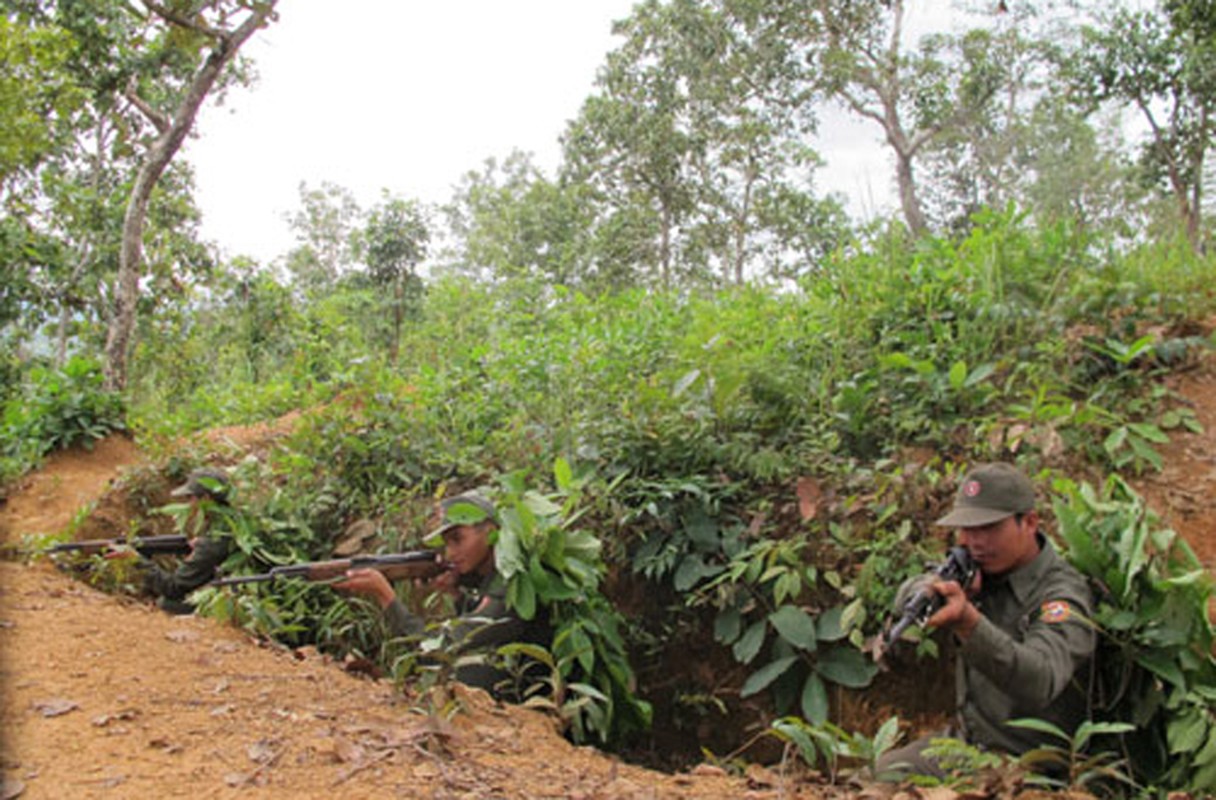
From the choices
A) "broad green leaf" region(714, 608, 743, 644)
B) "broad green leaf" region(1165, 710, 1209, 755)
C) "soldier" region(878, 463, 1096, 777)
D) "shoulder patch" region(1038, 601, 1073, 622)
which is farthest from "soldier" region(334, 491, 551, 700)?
Result: "broad green leaf" region(1165, 710, 1209, 755)

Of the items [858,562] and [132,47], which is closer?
[858,562]

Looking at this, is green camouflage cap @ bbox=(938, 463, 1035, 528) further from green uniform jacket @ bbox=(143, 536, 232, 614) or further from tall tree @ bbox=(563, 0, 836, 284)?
tall tree @ bbox=(563, 0, 836, 284)

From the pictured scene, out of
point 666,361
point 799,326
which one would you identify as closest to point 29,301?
point 666,361

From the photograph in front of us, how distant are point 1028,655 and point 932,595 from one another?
1.06ft

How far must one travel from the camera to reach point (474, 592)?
3.75 metres

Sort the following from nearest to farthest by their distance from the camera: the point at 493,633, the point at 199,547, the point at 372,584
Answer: the point at 493,633, the point at 372,584, the point at 199,547

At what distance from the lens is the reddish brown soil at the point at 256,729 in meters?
1.86

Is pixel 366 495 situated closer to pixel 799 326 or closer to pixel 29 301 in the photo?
pixel 799 326

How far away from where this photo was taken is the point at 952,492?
12.4ft

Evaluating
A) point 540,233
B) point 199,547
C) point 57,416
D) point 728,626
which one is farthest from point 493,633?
point 540,233

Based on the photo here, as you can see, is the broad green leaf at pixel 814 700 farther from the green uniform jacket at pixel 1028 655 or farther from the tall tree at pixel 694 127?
the tall tree at pixel 694 127

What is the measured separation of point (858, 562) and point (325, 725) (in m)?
2.45

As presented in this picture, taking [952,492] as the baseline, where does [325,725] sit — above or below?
below

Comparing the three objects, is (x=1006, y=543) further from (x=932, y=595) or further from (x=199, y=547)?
(x=199, y=547)
